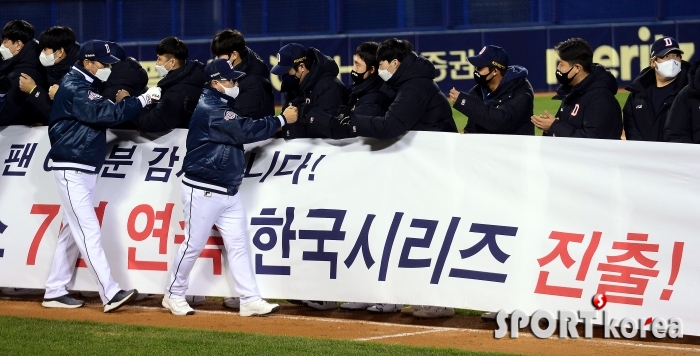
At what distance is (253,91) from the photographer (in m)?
7.75

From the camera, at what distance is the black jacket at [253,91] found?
25.2 ft

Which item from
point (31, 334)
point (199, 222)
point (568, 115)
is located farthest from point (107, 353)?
point (568, 115)

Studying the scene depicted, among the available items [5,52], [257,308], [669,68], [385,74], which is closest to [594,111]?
[669,68]

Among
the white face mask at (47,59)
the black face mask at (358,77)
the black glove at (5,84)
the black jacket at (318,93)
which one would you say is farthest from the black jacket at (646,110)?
the black glove at (5,84)

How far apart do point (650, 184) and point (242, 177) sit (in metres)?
2.84

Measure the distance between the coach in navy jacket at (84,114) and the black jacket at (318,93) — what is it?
1.15 m

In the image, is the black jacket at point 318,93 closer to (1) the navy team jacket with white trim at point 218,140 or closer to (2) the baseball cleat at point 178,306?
(1) the navy team jacket with white trim at point 218,140

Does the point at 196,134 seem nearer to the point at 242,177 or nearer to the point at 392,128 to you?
the point at 242,177

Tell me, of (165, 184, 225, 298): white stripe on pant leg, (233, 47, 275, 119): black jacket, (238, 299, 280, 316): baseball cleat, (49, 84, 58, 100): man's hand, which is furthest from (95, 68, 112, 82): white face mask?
(238, 299, 280, 316): baseball cleat

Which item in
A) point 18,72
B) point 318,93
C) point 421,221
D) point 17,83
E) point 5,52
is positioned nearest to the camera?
point 421,221

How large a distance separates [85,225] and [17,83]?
1594 mm

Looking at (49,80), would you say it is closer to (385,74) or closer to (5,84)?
(5,84)

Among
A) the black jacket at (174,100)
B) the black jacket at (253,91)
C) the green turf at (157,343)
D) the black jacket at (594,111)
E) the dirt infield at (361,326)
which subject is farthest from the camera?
the black jacket at (174,100)

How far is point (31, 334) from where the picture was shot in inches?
266
